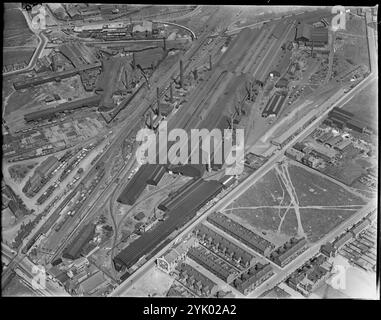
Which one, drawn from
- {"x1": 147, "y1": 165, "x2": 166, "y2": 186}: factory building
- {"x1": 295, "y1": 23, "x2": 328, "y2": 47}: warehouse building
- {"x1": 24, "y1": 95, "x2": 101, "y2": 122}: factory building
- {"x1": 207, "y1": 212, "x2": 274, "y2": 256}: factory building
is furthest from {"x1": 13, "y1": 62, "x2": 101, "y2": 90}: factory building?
{"x1": 207, "y1": 212, "x2": 274, "y2": 256}: factory building

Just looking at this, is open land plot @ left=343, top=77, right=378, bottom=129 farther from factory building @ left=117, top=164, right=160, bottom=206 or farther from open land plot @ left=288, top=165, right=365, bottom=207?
factory building @ left=117, top=164, right=160, bottom=206

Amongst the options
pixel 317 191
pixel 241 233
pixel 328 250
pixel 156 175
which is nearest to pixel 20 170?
pixel 156 175

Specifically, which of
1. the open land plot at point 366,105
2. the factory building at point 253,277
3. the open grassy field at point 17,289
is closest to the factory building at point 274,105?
the open land plot at point 366,105

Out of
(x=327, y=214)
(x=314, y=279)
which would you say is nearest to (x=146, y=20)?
(x=327, y=214)

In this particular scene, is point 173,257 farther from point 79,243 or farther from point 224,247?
point 79,243

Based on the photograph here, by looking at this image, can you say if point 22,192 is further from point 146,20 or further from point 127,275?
point 146,20

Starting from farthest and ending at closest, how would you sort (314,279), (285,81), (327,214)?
(285,81)
(327,214)
(314,279)

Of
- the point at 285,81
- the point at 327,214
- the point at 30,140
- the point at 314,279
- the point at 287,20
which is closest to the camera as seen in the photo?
the point at 314,279
